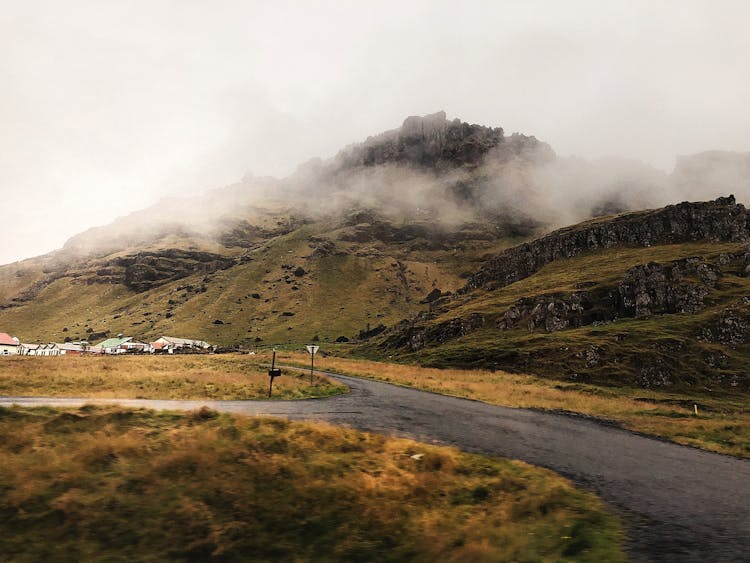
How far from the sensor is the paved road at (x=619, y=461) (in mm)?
9797

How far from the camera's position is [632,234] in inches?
5689

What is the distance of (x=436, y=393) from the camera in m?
45.6

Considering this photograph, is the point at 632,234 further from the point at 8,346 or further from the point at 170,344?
the point at 8,346

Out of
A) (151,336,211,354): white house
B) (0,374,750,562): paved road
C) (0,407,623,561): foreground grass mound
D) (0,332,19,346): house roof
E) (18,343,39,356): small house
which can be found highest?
(0,407,623,561): foreground grass mound

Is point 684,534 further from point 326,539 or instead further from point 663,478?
point 326,539

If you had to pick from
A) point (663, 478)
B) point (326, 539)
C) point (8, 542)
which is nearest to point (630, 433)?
point (663, 478)

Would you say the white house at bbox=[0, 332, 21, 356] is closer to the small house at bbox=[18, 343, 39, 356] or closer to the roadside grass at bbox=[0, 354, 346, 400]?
the small house at bbox=[18, 343, 39, 356]

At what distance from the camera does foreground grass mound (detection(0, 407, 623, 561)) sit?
8125 millimetres

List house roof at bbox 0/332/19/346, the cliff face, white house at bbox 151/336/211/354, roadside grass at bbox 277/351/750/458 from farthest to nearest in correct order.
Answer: white house at bbox 151/336/211/354, house roof at bbox 0/332/19/346, the cliff face, roadside grass at bbox 277/351/750/458

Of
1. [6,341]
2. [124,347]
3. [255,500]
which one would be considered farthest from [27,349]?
[255,500]

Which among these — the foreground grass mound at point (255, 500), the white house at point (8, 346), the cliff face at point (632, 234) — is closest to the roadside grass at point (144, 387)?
the foreground grass mound at point (255, 500)

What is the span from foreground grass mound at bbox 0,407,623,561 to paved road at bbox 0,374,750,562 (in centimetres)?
123

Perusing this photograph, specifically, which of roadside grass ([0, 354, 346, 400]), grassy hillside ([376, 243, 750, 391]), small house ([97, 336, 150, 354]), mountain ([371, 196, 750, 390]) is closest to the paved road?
roadside grass ([0, 354, 346, 400])

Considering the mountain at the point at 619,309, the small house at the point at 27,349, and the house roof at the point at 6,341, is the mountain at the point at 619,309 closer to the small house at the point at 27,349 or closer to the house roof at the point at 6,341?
the small house at the point at 27,349
